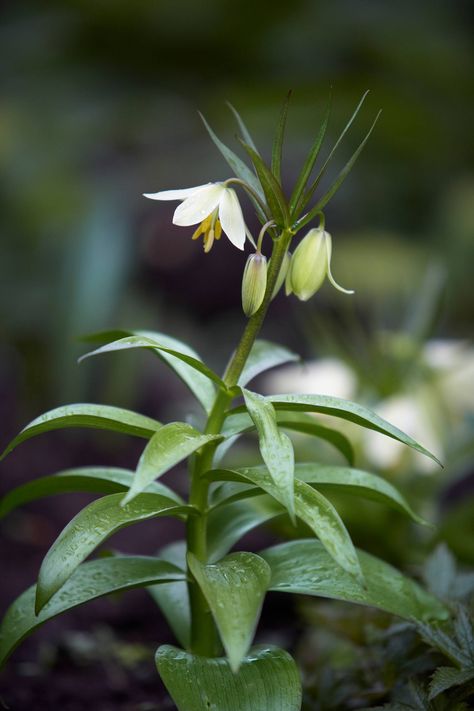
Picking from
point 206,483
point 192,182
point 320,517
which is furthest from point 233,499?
point 192,182

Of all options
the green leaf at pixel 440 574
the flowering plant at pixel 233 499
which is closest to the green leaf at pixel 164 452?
the flowering plant at pixel 233 499

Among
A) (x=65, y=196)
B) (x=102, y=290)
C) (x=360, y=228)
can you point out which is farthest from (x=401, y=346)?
(x=360, y=228)

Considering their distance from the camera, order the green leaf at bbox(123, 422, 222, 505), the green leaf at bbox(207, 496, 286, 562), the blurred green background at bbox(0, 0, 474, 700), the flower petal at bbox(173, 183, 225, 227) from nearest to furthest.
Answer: the green leaf at bbox(123, 422, 222, 505)
the flower petal at bbox(173, 183, 225, 227)
the green leaf at bbox(207, 496, 286, 562)
the blurred green background at bbox(0, 0, 474, 700)

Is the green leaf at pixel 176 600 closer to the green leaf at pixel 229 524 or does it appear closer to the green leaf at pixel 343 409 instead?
the green leaf at pixel 229 524

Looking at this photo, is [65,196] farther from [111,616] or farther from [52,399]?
[111,616]

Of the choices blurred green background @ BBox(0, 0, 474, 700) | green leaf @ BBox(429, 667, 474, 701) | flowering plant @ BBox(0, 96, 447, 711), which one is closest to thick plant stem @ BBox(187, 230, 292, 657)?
flowering plant @ BBox(0, 96, 447, 711)

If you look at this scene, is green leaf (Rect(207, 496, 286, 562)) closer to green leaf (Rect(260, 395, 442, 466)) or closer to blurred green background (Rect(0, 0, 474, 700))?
green leaf (Rect(260, 395, 442, 466))

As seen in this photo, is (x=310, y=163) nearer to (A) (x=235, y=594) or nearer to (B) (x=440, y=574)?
(A) (x=235, y=594)
